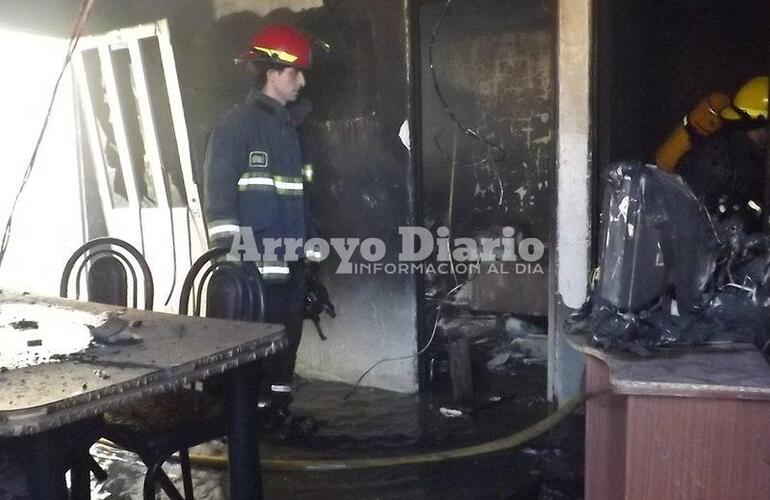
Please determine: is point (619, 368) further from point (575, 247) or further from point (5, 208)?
point (5, 208)

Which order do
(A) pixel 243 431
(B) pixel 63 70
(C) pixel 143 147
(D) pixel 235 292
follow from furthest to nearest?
(C) pixel 143 147
(B) pixel 63 70
(D) pixel 235 292
(A) pixel 243 431

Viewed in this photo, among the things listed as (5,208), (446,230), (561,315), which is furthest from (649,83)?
(5,208)

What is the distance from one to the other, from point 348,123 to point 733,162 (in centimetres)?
214

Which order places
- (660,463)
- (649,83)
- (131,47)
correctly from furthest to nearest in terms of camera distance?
(649,83)
(131,47)
(660,463)

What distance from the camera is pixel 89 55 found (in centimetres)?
441

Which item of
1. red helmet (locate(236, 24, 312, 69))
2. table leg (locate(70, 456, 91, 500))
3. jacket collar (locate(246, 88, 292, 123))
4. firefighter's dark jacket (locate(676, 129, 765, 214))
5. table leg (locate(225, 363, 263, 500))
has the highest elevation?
red helmet (locate(236, 24, 312, 69))

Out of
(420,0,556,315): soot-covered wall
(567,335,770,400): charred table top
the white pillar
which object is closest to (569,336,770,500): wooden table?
(567,335,770,400): charred table top

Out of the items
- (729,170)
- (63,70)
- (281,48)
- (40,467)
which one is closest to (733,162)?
(729,170)

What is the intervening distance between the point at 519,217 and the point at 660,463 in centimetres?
391

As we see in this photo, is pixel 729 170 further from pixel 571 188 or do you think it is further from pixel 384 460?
pixel 384 460

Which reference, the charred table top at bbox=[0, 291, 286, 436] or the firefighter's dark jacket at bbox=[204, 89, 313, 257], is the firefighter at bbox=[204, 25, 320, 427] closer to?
the firefighter's dark jacket at bbox=[204, 89, 313, 257]

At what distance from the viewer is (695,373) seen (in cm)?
159

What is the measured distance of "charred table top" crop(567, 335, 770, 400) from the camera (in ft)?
4.95

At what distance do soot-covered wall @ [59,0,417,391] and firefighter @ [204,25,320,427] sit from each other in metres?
0.30
